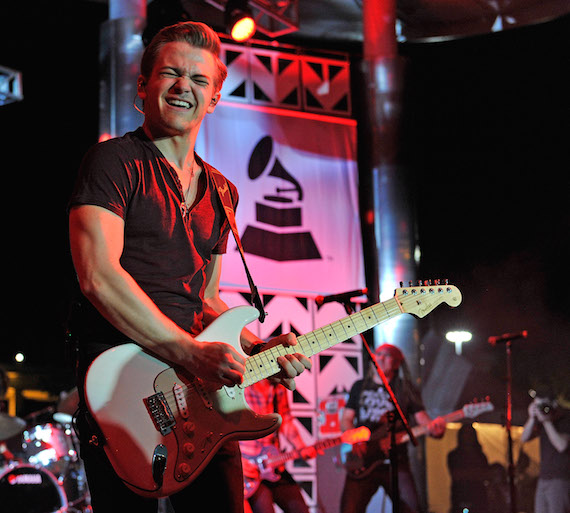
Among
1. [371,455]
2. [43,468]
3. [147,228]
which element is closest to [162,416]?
[147,228]

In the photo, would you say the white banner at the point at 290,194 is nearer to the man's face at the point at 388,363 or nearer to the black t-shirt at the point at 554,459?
the man's face at the point at 388,363

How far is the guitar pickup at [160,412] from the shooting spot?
220cm

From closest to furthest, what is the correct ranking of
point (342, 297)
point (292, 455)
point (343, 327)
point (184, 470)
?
point (184, 470) < point (343, 327) < point (342, 297) < point (292, 455)

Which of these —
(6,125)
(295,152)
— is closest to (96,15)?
(6,125)

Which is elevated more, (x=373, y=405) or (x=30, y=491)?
(x=373, y=405)

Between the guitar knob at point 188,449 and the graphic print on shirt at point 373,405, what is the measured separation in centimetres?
463

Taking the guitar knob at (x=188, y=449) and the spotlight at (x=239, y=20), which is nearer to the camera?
the guitar knob at (x=188, y=449)

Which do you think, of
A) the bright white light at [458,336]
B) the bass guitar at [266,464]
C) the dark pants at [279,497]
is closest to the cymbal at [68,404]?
the bass guitar at [266,464]

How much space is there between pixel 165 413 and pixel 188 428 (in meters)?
0.10

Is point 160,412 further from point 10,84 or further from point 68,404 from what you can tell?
point 10,84

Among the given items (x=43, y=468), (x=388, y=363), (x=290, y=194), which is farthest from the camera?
(x=43, y=468)

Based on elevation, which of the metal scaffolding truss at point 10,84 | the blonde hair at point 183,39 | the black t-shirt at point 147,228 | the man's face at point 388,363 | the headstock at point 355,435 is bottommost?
the headstock at point 355,435

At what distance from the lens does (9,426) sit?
675 cm

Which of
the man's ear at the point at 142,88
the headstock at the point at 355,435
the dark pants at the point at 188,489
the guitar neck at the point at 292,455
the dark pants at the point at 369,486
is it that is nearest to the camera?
the dark pants at the point at 188,489
